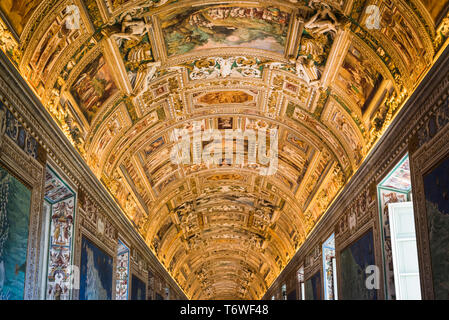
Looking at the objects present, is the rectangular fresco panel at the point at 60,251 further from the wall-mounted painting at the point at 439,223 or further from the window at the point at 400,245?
the wall-mounted painting at the point at 439,223

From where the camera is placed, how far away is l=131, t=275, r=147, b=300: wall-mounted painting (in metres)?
23.2

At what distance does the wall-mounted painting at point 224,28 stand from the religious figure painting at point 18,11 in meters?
4.43

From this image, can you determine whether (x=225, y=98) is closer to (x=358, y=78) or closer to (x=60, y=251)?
(x=358, y=78)

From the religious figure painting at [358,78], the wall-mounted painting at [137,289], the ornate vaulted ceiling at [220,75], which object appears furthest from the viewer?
the wall-mounted painting at [137,289]

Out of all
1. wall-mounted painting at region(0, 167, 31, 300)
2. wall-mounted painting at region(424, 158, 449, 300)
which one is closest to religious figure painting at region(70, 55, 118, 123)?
wall-mounted painting at region(0, 167, 31, 300)

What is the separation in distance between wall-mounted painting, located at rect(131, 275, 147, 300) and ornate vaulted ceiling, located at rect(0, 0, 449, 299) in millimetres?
2840

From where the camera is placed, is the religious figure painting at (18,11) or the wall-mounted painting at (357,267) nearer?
the religious figure painting at (18,11)

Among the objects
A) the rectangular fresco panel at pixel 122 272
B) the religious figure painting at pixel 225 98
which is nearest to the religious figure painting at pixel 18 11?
the religious figure painting at pixel 225 98

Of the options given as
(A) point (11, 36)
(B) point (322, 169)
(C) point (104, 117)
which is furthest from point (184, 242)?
(A) point (11, 36)

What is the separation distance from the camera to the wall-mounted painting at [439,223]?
970 centimetres

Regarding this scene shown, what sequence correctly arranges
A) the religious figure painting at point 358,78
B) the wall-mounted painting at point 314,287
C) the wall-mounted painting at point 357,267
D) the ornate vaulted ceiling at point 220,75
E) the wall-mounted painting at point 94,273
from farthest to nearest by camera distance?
the wall-mounted painting at point 314,287 → the wall-mounted painting at point 94,273 → the wall-mounted painting at point 357,267 → the religious figure painting at point 358,78 → the ornate vaulted ceiling at point 220,75

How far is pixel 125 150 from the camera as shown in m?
19.5

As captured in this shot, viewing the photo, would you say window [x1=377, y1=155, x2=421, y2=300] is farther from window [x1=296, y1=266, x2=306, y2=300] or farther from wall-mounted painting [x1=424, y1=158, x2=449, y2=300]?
window [x1=296, y1=266, x2=306, y2=300]

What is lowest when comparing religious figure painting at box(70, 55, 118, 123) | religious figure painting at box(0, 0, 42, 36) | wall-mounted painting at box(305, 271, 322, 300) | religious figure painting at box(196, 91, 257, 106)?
wall-mounted painting at box(305, 271, 322, 300)
